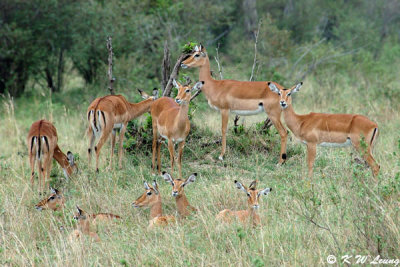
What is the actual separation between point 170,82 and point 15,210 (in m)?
3.13

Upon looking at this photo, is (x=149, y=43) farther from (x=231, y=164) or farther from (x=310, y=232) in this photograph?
(x=310, y=232)

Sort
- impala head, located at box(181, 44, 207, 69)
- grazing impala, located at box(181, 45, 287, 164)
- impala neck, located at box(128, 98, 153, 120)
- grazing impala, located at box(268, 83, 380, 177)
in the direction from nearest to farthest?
grazing impala, located at box(268, 83, 380, 177) → grazing impala, located at box(181, 45, 287, 164) → impala head, located at box(181, 44, 207, 69) → impala neck, located at box(128, 98, 153, 120)

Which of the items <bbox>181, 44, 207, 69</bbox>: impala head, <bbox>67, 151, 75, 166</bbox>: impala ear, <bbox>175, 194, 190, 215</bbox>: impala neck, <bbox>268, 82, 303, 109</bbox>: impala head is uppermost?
<bbox>181, 44, 207, 69</bbox>: impala head

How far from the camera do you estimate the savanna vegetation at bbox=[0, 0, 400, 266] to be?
4.34 meters

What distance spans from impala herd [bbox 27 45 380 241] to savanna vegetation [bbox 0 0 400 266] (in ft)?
0.55

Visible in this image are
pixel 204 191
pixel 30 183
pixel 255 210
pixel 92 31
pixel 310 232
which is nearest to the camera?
pixel 310 232

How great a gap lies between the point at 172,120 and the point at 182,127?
17 centimetres

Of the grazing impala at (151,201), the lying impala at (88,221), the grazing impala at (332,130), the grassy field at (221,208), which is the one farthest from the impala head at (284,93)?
the lying impala at (88,221)

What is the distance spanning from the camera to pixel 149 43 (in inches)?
586

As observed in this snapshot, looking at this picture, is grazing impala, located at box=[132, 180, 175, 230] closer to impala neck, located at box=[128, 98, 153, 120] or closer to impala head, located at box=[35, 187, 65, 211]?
impala head, located at box=[35, 187, 65, 211]

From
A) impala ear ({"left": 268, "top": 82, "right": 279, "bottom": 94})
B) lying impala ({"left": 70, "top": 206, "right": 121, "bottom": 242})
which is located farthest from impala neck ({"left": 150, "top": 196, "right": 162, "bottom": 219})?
impala ear ({"left": 268, "top": 82, "right": 279, "bottom": 94})

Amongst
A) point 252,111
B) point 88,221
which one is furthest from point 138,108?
point 88,221

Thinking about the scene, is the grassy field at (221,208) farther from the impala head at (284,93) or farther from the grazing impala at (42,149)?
the impala head at (284,93)

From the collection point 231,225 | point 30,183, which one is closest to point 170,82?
point 30,183
